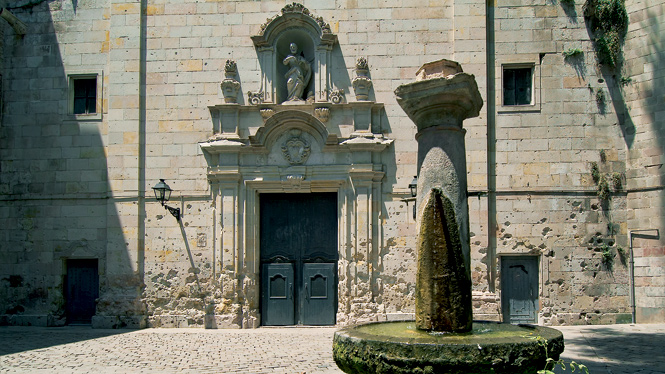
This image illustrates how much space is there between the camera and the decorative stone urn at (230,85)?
1200 cm

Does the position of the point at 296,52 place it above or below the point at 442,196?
above

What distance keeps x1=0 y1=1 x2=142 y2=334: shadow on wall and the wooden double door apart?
8.62ft

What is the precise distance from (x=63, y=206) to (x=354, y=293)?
19.9 ft

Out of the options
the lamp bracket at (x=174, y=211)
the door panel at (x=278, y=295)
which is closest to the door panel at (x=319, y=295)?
the door panel at (x=278, y=295)

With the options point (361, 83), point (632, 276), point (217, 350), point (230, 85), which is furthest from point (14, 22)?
point (632, 276)

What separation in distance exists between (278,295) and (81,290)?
4006 millimetres

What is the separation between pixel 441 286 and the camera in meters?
5.18

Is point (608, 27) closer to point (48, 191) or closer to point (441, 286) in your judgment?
point (441, 286)

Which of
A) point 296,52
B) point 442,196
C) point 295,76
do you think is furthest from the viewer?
point 296,52

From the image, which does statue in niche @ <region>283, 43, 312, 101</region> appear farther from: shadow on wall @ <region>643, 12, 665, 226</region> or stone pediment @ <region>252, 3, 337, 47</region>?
shadow on wall @ <region>643, 12, 665, 226</region>

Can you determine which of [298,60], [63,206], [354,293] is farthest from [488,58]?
[63,206]

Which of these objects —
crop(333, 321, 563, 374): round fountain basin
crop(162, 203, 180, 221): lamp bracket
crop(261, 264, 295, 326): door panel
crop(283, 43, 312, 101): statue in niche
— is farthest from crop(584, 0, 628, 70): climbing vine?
crop(333, 321, 563, 374): round fountain basin

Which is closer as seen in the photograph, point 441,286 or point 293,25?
point 441,286

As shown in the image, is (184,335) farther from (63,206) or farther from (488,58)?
(488,58)
